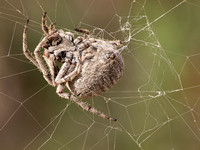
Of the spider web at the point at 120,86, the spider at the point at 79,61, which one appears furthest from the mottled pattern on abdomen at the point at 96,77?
the spider web at the point at 120,86

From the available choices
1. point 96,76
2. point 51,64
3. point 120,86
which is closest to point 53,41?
point 51,64

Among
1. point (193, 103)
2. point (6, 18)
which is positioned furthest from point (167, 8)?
point (6, 18)

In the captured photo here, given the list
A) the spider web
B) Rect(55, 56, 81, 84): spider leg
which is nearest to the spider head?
Rect(55, 56, 81, 84): spider leg

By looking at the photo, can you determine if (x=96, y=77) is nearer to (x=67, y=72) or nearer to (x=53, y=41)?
(x=67, y=72)

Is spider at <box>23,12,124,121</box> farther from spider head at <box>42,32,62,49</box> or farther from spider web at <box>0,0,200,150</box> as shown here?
spider web at <box>0,0,200,150</box>

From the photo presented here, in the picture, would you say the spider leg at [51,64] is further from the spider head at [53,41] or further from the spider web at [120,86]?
the spider web at [120,86]

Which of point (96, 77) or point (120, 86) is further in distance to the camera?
point (120, 86)

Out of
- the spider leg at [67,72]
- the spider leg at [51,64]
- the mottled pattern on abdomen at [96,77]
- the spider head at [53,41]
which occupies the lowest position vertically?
the mottled pattern on abdomen at [96,77]
